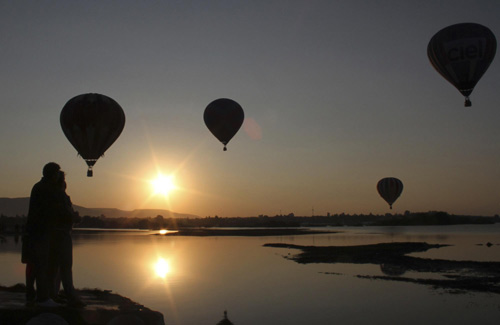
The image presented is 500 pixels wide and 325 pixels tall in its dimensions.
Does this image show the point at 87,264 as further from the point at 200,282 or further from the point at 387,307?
the point at 387,307

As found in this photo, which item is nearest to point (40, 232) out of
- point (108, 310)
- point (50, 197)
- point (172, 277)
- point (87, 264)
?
point (50, 197)

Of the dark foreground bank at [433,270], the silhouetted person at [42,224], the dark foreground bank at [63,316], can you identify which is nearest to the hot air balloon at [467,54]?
the dark foreground bank at [433,270]

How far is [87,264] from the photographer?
3491 cm

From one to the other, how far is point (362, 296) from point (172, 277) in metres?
12.6

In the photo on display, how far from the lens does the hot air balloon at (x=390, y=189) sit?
218 ft

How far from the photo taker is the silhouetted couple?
8453 millimetres

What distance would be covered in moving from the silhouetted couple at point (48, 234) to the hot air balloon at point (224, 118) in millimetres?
32661

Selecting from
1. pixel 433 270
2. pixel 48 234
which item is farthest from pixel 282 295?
pixel 48 234

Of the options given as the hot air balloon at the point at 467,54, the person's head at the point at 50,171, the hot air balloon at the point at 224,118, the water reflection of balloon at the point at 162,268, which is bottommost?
the water reflection of balloon at the point at 162,268

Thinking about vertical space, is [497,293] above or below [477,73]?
below

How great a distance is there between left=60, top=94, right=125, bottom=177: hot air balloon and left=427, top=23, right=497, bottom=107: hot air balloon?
22571mm

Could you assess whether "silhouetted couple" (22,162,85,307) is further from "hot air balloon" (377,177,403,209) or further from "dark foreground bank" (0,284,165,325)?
"hot air balloon" (377,177,403,209)

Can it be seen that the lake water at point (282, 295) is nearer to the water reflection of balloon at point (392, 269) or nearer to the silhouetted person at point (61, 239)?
the water reflection of balloon at point (392, 269)

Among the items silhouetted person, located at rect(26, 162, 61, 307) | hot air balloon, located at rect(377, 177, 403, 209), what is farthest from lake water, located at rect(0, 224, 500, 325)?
hot air balloon, located at rect(377, 177, 403, 209)
